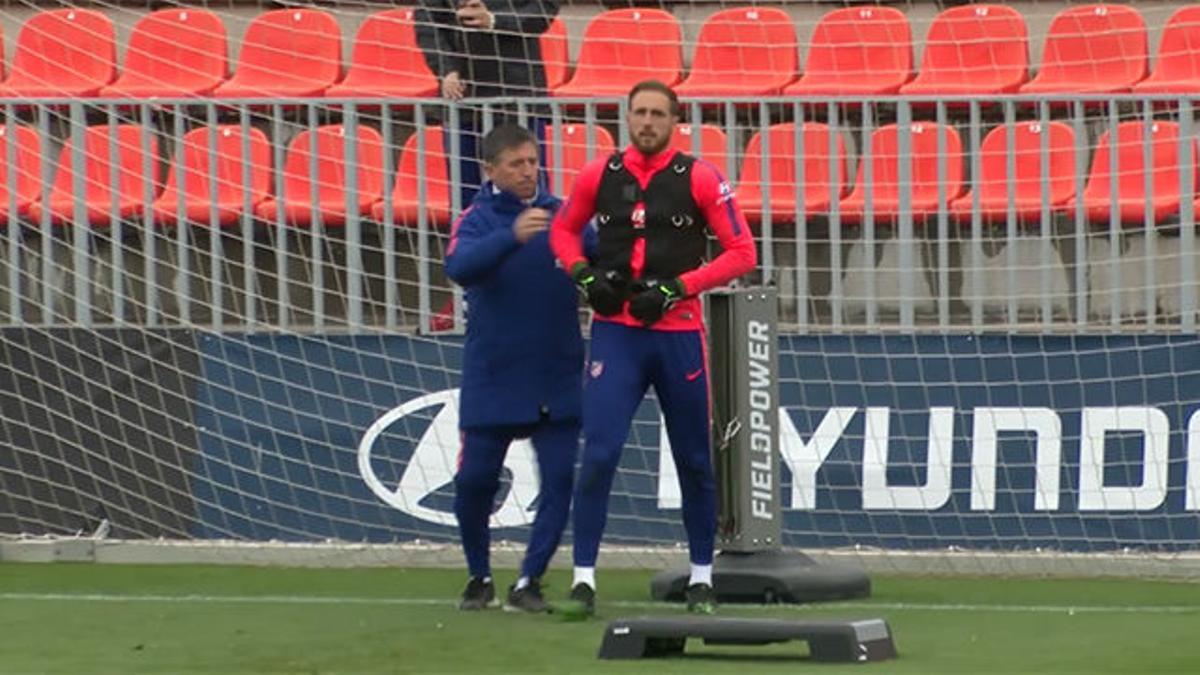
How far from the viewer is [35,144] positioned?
42.8 ft

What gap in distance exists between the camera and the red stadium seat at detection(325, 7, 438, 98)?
15.5 meters

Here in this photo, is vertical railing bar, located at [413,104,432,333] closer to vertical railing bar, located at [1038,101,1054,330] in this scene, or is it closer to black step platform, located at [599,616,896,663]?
vertical railing bar, located at [1038,101,1054,330]

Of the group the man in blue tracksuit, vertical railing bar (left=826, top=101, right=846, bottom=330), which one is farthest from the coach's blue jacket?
vertical railing bar (left=826, top=101, right=846, bottom=330)

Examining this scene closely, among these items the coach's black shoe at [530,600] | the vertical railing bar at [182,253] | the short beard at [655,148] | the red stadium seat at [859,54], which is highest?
the short beard at [655,148]

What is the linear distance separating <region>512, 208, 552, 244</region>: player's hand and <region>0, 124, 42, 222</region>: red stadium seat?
3.29 m

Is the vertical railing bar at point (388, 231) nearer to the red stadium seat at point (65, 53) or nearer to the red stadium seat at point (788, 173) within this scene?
the red stadium seat at point (788, 173)

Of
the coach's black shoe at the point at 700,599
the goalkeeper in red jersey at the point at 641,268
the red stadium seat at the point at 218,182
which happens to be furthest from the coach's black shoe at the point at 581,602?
the red stadium seat at the point at 218,182

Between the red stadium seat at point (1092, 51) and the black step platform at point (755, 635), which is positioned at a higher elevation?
the red stadium seat at point (1092, 51)

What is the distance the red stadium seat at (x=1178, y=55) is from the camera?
1407 cm

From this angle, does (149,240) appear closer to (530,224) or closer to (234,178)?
(234,178)

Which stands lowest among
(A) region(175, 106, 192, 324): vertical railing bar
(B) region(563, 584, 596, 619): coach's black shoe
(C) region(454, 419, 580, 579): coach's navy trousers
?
(B) region(563, 584, 596, 619): coach's black shoe

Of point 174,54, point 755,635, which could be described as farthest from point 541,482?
point 174,54

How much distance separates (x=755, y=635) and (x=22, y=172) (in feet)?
17.8

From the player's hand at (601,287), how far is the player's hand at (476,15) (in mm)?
2508
